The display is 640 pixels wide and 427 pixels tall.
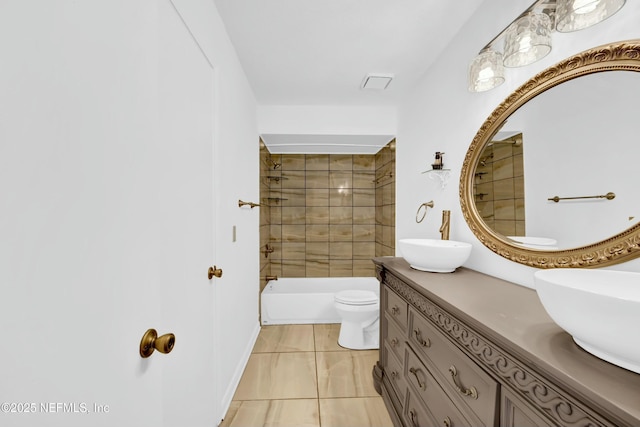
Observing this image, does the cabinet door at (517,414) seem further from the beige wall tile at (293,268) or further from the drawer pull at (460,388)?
the beige wall tile at (293,268)

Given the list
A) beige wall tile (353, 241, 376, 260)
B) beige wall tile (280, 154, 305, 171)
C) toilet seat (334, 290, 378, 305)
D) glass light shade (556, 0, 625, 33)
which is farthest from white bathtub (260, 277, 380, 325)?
glass light shade (556, 0, 625, 33)

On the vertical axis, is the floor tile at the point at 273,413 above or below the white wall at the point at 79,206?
below

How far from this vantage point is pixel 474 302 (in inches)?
40.9

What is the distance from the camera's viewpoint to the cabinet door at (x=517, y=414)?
680 millimetres

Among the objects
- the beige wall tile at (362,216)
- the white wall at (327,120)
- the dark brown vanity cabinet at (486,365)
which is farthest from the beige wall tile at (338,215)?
the dark brown vanity cabinet at (486,365)

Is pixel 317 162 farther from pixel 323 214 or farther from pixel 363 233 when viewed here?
pixel 363 233

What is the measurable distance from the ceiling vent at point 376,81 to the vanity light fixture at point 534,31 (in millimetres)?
983

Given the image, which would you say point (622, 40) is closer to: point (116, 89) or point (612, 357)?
point (612, 357)

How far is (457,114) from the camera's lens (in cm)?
184

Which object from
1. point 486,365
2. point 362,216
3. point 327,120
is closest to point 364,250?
point 362,216

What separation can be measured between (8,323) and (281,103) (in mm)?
2890

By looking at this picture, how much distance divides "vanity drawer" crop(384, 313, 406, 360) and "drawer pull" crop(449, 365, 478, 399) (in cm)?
49

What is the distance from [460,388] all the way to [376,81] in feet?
7.49

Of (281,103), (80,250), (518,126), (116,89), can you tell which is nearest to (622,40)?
(518,126)
